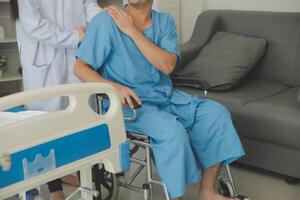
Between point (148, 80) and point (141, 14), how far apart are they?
31cm

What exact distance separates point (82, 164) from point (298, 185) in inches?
60.3

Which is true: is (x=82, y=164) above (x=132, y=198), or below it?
above

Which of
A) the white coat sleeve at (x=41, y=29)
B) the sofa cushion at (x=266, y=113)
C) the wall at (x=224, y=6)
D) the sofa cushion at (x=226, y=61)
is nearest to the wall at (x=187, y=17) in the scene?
the wall at (x=224, y=6)

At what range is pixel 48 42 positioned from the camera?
2.24 meters

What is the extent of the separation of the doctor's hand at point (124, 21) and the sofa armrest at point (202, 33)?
1126 mm

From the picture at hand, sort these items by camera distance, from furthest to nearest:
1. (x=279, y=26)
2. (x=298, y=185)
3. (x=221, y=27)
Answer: (x=221, y=27), (x=279, y=26), (x=298, y=185)

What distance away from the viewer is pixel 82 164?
4.65ft

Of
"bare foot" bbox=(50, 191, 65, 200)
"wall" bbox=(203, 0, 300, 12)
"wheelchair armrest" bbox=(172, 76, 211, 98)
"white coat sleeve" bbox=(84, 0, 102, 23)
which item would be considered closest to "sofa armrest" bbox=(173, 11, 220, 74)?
"wall" bbox=(203, 0, 300, 12)

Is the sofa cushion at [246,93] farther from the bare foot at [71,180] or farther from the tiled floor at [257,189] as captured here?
the bare foot at [71,180]

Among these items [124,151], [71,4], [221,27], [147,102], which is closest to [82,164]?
[124,151]

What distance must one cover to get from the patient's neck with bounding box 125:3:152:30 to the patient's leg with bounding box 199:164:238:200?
28.9 inches

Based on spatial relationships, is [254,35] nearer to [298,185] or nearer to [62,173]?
[298,185]

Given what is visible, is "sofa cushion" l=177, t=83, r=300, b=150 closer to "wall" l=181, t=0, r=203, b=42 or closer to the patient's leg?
the patient's leg

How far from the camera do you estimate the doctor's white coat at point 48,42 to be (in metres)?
2.21
